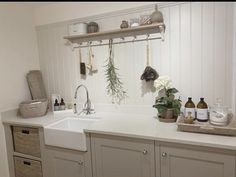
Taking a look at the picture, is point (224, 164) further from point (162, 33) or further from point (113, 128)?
point (162, 33)

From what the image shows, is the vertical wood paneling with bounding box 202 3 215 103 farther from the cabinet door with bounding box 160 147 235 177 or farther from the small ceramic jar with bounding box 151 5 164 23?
the cabinet door with bounding box 160 147 235 177

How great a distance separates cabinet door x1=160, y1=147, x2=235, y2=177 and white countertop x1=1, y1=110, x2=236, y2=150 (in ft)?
0.30

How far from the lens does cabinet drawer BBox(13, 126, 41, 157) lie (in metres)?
2.07

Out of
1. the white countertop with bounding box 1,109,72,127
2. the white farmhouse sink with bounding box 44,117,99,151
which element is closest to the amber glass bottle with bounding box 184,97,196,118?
the white farmhouse sink with bounding box 44,117,99,151

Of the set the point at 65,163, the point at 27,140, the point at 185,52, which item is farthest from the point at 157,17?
the point at 27,140

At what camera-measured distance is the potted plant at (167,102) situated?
6.05 feet

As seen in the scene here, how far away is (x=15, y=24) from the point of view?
2391 millimetres

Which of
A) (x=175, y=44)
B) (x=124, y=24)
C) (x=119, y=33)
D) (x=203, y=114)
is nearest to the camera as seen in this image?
(x=203, y=114)

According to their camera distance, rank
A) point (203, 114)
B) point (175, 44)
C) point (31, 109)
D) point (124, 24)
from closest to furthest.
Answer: point (203, 114) < point (175, 44) < point (124, 24) < point (31, 109)

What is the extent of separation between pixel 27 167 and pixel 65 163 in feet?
1.80

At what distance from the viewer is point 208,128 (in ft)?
4.93

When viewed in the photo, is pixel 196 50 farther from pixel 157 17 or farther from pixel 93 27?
pixel 93 27

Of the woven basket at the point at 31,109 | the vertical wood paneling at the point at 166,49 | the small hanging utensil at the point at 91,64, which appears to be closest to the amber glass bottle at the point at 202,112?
the vertical wood paneling at the point at 166,49

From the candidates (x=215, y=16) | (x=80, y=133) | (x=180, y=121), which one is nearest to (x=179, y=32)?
(x=215, y=16)
